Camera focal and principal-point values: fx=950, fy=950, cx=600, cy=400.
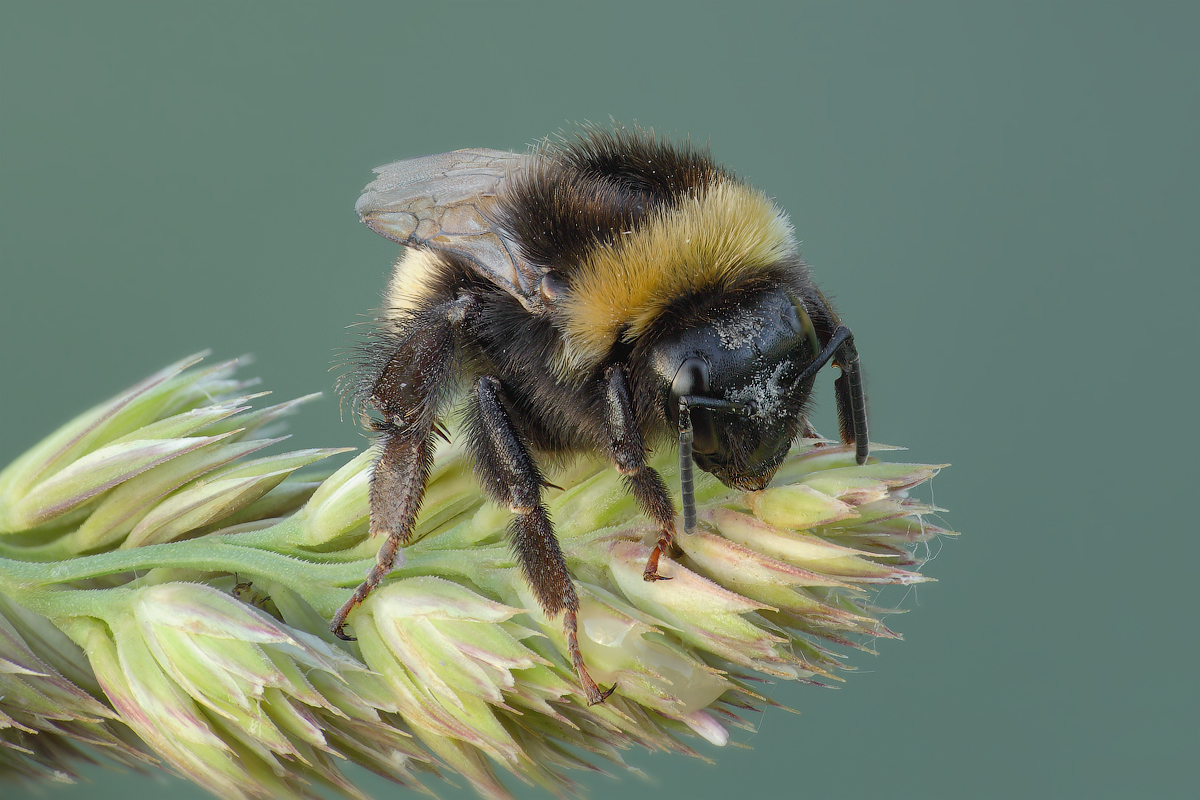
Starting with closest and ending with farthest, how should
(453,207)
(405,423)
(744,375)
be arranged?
(744,375) < (405,423) < (453,207)

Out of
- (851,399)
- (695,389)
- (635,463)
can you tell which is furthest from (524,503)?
(851,399)

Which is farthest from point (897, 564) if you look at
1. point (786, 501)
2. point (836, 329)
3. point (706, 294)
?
point (706, 294)

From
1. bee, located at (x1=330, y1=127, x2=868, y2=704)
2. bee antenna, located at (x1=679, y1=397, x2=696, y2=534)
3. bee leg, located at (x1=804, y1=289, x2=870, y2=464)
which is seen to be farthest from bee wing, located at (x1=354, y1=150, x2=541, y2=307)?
bee leg, located at (x1=804, y1=289, x2=870, y2=464)

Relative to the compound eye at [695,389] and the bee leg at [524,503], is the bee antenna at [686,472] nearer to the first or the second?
the compound eye at [695,389]

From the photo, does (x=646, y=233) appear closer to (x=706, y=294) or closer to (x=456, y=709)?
(x=706, y=294)

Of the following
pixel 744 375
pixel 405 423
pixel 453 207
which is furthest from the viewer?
pixel 453 207

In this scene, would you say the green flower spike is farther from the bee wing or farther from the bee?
the bee wing

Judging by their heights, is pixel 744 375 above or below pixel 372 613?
above

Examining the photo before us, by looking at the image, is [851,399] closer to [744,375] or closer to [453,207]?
[744,375]

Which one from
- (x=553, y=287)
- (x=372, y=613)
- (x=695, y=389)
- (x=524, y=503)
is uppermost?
(x=553, y=287)
